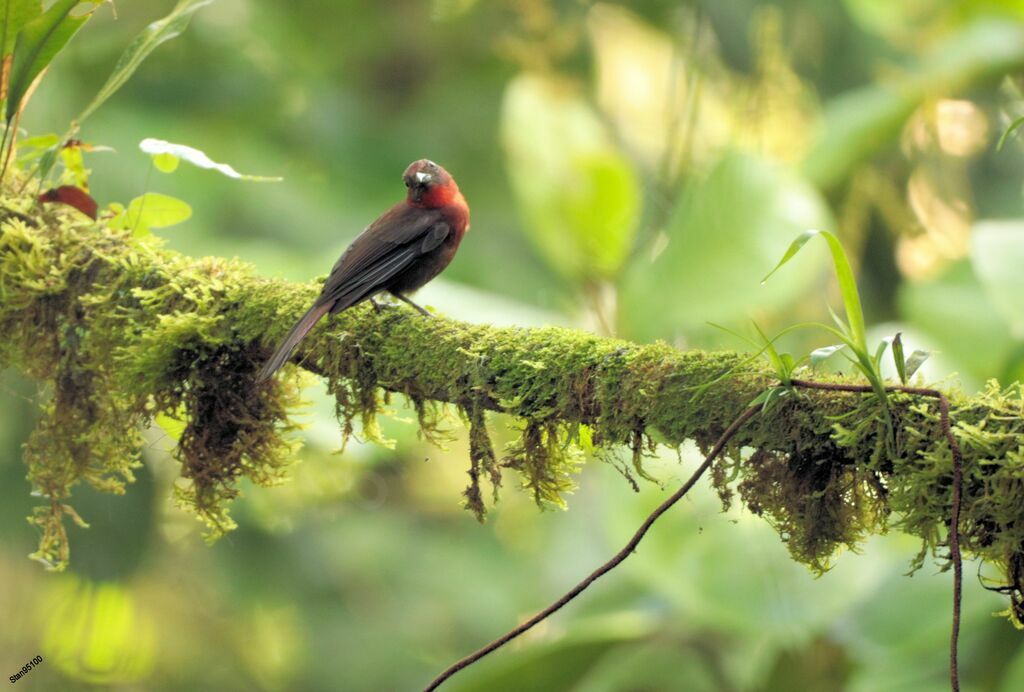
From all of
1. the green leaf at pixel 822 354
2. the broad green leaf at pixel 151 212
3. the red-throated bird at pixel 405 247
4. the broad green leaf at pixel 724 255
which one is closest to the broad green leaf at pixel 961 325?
the broad green leaf at pixel 724 255

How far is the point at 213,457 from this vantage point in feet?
7.78

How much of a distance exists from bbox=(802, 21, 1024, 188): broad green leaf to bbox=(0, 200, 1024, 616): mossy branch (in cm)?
277

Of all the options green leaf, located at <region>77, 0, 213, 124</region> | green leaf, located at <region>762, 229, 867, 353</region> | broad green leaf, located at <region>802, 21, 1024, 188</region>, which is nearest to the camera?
green leaf, located at <region>762, 229, 867, 353</region>

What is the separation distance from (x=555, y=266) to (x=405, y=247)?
1897mm

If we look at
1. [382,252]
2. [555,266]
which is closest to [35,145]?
[382,252]

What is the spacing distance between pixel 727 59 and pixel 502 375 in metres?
5.38

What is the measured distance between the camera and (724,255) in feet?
Result: 12.7

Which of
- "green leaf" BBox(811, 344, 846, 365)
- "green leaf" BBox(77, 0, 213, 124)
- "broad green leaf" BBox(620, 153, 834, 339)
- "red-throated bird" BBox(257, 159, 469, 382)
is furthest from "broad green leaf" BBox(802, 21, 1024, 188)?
"green leaf" BBox(811, 344, 846, 365)

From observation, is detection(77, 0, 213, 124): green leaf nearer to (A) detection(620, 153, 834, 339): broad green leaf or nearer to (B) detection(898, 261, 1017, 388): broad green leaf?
(A) detection(620, 153, 834, 339): broad green leaf

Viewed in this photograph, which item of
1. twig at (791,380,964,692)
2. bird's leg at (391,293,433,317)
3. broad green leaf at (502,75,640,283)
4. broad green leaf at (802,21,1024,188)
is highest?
broad green leaf at (802,21,1024,188)

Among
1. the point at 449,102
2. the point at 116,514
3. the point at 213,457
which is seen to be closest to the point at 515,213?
the point at 449,102

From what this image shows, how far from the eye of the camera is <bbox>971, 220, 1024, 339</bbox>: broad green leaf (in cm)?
306

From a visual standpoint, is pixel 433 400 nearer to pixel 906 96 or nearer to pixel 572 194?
pixel 572 194

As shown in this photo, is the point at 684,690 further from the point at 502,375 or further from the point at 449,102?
the point at 449,102
